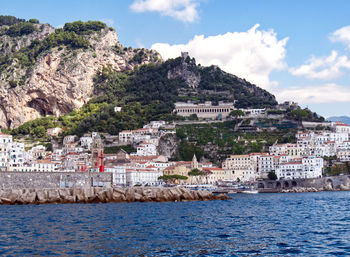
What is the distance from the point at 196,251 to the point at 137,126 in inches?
3713

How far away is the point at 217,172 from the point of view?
3912 inches

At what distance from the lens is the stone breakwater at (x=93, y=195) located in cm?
5525

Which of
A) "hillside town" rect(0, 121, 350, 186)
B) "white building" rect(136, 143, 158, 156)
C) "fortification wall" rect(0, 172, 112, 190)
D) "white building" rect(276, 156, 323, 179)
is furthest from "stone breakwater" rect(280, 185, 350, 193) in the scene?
"fortification wall" rect(0, 172, 112, 190)

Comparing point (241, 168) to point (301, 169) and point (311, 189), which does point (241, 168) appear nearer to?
point (301, 169)

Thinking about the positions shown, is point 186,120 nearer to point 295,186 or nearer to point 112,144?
point 112,144

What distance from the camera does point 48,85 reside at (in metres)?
134

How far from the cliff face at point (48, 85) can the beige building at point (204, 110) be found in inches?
1051

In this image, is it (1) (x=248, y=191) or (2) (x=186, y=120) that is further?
(2) (x=186, y=120)

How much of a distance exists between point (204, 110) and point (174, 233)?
9589cm

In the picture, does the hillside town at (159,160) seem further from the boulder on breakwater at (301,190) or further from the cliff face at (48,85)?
the cliff face at (48,85)

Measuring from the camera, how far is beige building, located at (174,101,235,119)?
125 m

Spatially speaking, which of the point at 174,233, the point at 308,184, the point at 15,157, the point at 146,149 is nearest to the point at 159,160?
the point at 146,149

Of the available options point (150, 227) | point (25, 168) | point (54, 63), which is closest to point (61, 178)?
point (25, 168)

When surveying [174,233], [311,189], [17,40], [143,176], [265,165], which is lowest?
[174,233]
